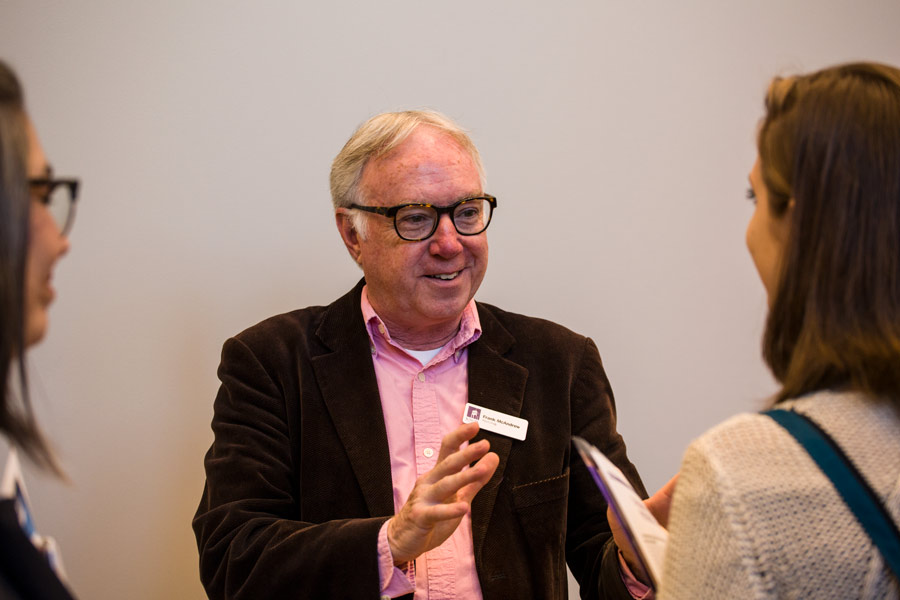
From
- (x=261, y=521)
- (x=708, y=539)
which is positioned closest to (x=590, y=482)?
(x=261, y=521)

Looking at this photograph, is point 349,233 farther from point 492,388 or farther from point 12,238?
point 12,238

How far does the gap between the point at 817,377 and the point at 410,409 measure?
3.89 feet

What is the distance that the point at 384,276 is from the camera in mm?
2133

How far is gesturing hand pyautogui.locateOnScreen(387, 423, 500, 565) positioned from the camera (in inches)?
60.4

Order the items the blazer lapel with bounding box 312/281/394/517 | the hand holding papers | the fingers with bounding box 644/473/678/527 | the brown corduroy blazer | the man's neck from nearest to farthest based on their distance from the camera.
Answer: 1. the hand holding papers
2. the fingers with bounding box 644/473/678/527
3. the brown corduroy blazer
4. the blazer lapel with bounding box 312/281/394/517
5. the man's neck

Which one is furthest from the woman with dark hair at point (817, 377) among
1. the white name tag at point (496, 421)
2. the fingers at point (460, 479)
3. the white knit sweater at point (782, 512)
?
the white name tag at point (496, 421)

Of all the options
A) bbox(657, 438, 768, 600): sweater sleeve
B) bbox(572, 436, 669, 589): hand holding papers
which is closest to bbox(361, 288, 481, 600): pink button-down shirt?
bbox(572, 436, 669, 589): hand holding papers

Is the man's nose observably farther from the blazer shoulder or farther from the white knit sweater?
the white knit sweater

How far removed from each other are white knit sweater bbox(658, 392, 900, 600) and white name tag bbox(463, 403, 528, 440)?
3.29 feet

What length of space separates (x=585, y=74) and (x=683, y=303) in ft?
2.94

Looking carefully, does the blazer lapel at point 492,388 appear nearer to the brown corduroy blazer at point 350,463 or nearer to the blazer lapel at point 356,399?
the brown corduroy blazer at point 350,463

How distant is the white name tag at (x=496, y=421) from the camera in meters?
2.07

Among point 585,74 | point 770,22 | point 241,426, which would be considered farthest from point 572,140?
point 241,426

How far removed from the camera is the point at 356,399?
2057 mm
